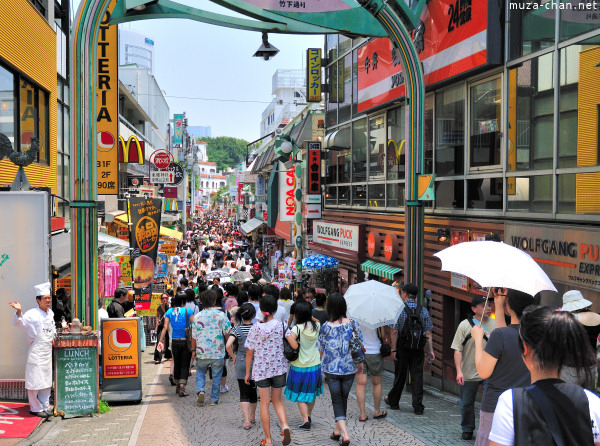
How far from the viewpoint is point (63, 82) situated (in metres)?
20.8

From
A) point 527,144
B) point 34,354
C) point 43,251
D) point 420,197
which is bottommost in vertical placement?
point 34,354

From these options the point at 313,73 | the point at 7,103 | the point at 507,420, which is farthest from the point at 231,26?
the point at 313,73

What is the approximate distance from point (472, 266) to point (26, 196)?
19.1 feet

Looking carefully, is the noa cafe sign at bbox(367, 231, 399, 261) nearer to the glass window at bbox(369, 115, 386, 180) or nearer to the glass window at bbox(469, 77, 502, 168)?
the glass window at bbox(369, 115, 386, 180)

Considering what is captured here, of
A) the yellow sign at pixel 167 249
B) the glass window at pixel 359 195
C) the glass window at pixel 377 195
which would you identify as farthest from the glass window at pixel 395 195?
the yellow sign at pixel 167 249

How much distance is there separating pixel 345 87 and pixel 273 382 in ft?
45.0

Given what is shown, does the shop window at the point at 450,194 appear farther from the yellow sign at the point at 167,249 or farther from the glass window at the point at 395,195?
the yellow sign at the point at 167,249

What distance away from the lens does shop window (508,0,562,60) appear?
9141 millimetres

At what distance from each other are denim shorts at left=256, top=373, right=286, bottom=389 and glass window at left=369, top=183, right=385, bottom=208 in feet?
30.0

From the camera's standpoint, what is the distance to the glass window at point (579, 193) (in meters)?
8.05

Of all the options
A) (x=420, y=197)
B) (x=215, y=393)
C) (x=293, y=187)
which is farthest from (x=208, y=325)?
(x=293, y=187)

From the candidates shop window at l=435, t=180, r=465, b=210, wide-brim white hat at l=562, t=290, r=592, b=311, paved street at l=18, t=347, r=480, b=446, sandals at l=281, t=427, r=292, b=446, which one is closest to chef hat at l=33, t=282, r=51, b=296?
paved street at l=18, t=347, r=480, b=446

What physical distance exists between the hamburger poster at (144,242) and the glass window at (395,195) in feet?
22.5

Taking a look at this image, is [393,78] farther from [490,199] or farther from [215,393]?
[215,393]
